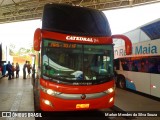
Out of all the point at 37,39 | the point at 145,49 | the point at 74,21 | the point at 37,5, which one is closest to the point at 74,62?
the point at 37,39

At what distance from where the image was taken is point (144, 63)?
1181cm

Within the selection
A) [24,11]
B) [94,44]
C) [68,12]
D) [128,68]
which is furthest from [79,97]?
[24,11]

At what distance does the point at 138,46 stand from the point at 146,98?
8.93 feet

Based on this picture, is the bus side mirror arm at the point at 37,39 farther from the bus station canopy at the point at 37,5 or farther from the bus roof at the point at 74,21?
the bus station canopy at the point at 37,5

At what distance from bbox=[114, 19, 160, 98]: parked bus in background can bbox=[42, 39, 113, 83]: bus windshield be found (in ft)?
13.5

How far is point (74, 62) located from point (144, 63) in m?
5.78

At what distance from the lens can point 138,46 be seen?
40.8 ft

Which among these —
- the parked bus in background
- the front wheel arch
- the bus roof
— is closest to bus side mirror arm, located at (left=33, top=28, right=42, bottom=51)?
the bus roof

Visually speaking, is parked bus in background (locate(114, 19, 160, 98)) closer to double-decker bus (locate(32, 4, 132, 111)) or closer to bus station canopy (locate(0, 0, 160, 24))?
double-decker bus (locate(32, 4, 132, 111))

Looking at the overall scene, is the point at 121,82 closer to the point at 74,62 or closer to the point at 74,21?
the point at 74,21

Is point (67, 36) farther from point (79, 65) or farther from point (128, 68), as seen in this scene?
point (128, 68)

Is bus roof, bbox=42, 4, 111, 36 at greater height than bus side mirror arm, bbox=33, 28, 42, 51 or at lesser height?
greater

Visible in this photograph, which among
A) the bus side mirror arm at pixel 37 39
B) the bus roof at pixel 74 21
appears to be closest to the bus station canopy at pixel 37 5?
the bus roof at pixel 74 21

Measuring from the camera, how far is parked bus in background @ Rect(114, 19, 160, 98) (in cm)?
1075
